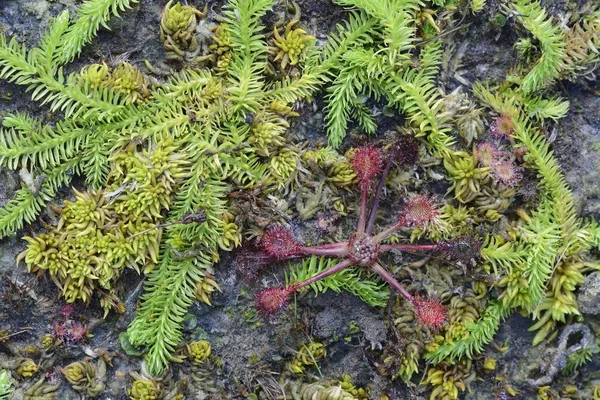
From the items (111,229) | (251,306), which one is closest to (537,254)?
(251,306)

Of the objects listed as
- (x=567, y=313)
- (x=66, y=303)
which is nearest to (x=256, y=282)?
(x=66, y=303)

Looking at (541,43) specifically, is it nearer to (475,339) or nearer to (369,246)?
(369,246)

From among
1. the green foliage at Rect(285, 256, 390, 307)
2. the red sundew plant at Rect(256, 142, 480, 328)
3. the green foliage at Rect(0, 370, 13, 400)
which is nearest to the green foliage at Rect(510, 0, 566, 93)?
the red sundew plant at Rect(256, 142, 480, 328)

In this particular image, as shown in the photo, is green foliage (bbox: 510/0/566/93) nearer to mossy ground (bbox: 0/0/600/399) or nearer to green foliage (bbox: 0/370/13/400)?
mossy ground (bbox: 0/0/600/399)

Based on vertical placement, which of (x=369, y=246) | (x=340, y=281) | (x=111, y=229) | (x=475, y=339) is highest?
(x=111, y=229)

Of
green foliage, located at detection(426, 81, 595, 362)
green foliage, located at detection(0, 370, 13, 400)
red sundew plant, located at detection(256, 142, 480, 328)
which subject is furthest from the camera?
green foliage, located at detection(426, 81, 595, 362)

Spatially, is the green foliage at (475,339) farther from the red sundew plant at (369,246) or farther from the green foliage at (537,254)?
the red sundew plant at (369,246)
